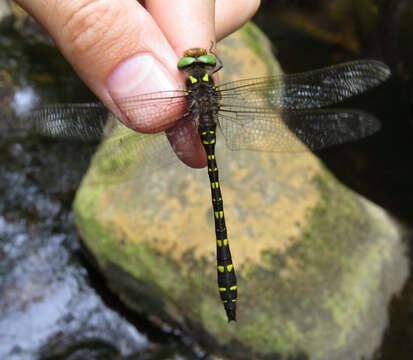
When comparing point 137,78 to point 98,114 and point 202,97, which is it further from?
point 98,114

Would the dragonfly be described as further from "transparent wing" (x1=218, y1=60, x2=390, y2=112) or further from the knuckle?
the knuckle

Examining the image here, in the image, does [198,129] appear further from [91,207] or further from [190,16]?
[91,207]

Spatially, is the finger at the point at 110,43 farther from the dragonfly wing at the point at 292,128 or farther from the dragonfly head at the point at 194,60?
the dragonfly wing at the point at 292,128

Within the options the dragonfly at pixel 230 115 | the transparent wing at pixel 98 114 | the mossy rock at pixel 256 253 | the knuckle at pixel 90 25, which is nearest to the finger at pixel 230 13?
the dragonfly at pixel 230 115

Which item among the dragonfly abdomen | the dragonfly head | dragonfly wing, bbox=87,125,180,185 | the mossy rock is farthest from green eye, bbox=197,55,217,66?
the mossy rock

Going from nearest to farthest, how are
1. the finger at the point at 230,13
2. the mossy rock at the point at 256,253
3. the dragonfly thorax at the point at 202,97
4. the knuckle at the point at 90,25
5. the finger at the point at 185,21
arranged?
the knuckle at the point at 90,25, the finger at the point at 185,21, the dragonfly thorax at the point at 202,97, the finger at the point at 230,13, the mossy rock at the point at 256,253

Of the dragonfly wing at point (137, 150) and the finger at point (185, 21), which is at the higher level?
the finger at point (185, 21)
